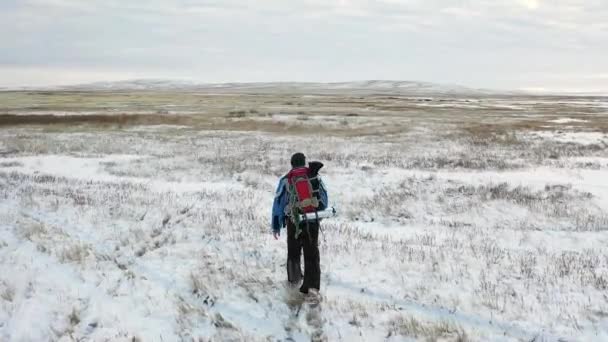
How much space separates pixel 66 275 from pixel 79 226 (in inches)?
132

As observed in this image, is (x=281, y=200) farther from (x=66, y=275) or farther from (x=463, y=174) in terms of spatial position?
(x=463, y=174)

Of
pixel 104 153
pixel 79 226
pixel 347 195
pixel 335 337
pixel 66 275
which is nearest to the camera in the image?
pixel 335 337

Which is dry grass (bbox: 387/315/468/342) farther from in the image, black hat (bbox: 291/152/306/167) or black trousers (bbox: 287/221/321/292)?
black hat (bbox: 291/152/306/167)

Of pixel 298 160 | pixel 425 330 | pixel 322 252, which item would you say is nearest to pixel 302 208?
pixel 298 160

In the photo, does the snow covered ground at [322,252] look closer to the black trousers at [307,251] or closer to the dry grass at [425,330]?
the dry grass at [425,330]

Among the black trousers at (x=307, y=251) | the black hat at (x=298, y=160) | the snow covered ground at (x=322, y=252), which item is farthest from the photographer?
the black trousers at (x=307, y=251)

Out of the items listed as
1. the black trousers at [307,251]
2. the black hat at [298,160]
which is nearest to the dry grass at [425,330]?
the black trousers at [307,251]

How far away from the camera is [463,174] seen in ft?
61.2

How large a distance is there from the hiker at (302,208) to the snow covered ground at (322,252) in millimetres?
574

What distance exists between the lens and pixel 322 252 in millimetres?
9109

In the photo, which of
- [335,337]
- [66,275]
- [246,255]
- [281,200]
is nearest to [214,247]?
[246,255]

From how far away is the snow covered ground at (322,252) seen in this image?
626 centimetres

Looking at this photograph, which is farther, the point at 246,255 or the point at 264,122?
the point at 264,122

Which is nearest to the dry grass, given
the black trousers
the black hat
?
the black trousers
